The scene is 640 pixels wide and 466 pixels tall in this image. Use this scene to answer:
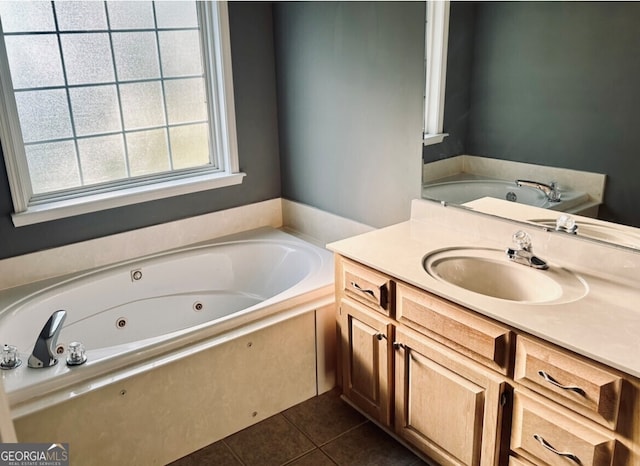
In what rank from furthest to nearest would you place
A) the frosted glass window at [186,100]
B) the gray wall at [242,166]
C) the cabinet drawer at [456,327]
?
the frosted glass window at [186,100] → the gray wall at [242,166] → the cabinet drawer at [456,327]

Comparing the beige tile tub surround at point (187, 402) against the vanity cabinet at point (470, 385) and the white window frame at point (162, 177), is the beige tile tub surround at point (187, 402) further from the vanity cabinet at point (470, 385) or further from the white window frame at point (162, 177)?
the white window frame at point (162, 177)

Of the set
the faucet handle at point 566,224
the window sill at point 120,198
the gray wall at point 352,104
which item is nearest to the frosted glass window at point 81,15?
the window sill at point 120,198

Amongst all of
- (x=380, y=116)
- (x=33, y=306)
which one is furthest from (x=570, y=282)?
Result: (x=33, y=306)

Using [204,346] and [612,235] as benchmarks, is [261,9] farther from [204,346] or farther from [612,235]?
[612,235]

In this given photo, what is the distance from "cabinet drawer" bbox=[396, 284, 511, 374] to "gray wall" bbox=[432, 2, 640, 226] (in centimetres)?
61

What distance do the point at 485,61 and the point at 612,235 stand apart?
31.3 inches

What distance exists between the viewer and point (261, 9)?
3166 millimetres

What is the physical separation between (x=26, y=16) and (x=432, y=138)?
192 cm

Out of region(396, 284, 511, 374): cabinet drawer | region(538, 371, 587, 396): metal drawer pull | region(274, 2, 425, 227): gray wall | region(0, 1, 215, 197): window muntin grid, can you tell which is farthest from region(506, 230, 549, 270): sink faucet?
region(0, 1, 215, 197): window muntin grid

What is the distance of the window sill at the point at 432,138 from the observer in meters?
2.42

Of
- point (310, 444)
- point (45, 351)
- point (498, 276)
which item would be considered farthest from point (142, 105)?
point (498, 276)

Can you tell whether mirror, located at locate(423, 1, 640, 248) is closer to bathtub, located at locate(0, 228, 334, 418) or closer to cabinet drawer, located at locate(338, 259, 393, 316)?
cabinet drawer, located at locate(338, 259, 393, 316)

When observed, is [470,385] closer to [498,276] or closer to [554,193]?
[498,276]

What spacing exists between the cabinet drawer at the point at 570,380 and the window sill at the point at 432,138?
3.41 feet
